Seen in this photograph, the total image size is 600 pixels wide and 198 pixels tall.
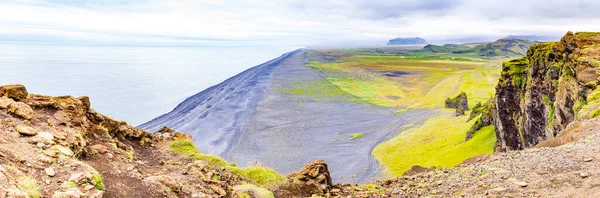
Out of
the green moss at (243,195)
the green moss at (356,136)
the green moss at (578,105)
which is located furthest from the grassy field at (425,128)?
the green moss at (243,195)

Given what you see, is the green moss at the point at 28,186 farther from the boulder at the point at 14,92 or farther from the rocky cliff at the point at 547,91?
the rocky cliff at the point at 547,91

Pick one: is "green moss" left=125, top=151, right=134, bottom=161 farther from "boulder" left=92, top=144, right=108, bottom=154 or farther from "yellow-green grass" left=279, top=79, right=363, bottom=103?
"yellow-green grass" left=279, top=79, right=363, bottom=103

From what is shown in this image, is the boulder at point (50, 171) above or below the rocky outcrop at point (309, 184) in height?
above

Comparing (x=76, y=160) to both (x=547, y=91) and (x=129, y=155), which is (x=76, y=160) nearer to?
(x=129, y=155)

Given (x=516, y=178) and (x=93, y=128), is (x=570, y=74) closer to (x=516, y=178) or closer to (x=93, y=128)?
(x=516, y=178)

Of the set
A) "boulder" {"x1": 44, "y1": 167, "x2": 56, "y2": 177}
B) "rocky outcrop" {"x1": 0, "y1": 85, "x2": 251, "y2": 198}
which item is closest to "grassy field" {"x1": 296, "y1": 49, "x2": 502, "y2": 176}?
"rocky outcrop" {"x1": 0, "y1": 85, "x2": 251, "y2": 198}

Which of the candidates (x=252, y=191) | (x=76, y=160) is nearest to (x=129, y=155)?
(x=76, y=160)

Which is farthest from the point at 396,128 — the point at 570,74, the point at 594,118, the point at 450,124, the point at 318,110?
the point at 594,118
